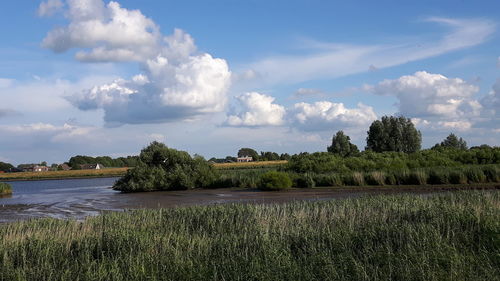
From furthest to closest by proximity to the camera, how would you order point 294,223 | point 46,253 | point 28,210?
point 28,210
point 294,223
point 46,253

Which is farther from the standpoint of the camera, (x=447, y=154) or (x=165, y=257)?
(x=447, y=154)

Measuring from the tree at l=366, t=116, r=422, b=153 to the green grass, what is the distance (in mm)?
62285

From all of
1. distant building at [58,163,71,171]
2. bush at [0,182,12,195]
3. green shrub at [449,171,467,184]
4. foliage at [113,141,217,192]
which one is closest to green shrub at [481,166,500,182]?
green shrub at [449,171,467,184]

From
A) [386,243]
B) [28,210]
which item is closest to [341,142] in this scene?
[28,210]

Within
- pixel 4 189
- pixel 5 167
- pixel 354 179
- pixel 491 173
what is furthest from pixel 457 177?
pixel 5 167

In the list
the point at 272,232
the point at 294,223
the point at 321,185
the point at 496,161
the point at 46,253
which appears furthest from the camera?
the point at 496,161

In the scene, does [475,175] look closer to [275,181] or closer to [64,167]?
[275,181]

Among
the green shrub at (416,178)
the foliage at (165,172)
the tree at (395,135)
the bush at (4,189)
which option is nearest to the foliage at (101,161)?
the tree at (395,135)

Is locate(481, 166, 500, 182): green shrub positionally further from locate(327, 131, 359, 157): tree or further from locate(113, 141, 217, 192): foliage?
locate(327, 131, 359, 157): tree

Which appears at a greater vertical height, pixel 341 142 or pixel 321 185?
pixel 341 142

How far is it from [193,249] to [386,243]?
13.8ft

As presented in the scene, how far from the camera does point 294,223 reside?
46.2 feet

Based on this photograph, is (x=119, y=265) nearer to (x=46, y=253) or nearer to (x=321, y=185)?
(x=46, y=253)

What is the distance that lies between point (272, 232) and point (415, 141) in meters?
66.8
